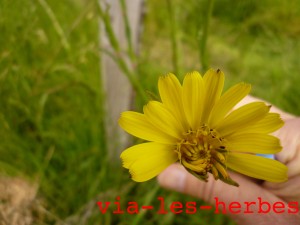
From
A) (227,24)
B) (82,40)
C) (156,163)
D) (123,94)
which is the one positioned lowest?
(156,163)

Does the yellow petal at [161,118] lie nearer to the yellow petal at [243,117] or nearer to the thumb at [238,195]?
the yellow petal at [243,117]

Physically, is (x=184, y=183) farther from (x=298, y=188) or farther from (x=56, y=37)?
(x=56, y=37)

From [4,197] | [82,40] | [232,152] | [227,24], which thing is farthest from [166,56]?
[232,152]

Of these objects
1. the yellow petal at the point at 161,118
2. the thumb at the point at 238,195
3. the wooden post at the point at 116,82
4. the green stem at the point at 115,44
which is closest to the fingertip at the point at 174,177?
the thumb at the point at 238,195

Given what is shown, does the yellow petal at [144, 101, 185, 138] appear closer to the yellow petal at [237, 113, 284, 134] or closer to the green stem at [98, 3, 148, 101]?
the yellow petal at [237, 113, 284, 134]

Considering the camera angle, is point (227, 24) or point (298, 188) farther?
point (227, 24)

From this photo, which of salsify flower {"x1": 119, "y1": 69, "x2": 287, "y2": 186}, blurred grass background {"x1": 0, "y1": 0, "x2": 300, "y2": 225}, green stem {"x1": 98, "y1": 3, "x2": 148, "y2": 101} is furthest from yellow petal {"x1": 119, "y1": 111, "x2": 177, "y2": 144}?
blurred grass background {"x1": 0, "y1": 0, "x2": 300, "y2": 225}

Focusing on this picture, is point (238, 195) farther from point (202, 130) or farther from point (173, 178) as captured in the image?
point (202, 130)

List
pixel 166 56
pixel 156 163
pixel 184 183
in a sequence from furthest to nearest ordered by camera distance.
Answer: pixel 166 56 → pixel 184 183 → pixel 156 163
